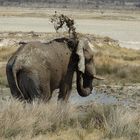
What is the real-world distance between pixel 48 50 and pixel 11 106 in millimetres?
2054

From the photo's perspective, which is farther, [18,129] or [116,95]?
[116,95]

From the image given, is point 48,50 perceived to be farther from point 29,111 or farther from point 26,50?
point 29,111

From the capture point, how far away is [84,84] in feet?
49.3

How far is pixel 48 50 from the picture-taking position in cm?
1341

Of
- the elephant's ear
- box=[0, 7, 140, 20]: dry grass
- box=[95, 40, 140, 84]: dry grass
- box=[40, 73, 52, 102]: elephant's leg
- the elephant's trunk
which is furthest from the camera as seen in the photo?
box=[0, 7, 140, 20]: dry grass

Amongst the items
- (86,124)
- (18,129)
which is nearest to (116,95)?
(86,124)

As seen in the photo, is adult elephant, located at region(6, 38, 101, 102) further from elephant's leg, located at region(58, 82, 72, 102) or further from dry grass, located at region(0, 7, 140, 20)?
dry grass, located at region(0, 7, 140, 20)

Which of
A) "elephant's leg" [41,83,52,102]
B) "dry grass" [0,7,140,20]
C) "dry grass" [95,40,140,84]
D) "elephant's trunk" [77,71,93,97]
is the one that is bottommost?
"dry grass" [0,7,140,20]

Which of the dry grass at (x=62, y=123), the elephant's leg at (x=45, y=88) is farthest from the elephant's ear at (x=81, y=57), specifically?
the dry grass at (x=62, y=123)

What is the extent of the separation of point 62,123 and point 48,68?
1440 millimetres

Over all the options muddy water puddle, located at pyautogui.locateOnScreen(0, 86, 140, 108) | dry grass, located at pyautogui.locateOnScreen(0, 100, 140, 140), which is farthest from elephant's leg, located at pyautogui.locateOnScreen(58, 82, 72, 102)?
muddy water puddle, located at pyautogui.locateOnScreen(0, 86, 140, 108)

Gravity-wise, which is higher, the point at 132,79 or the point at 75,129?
the point at 75,129

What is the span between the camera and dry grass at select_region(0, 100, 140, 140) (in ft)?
37.1

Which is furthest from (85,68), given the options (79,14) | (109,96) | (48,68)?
(79,14)
